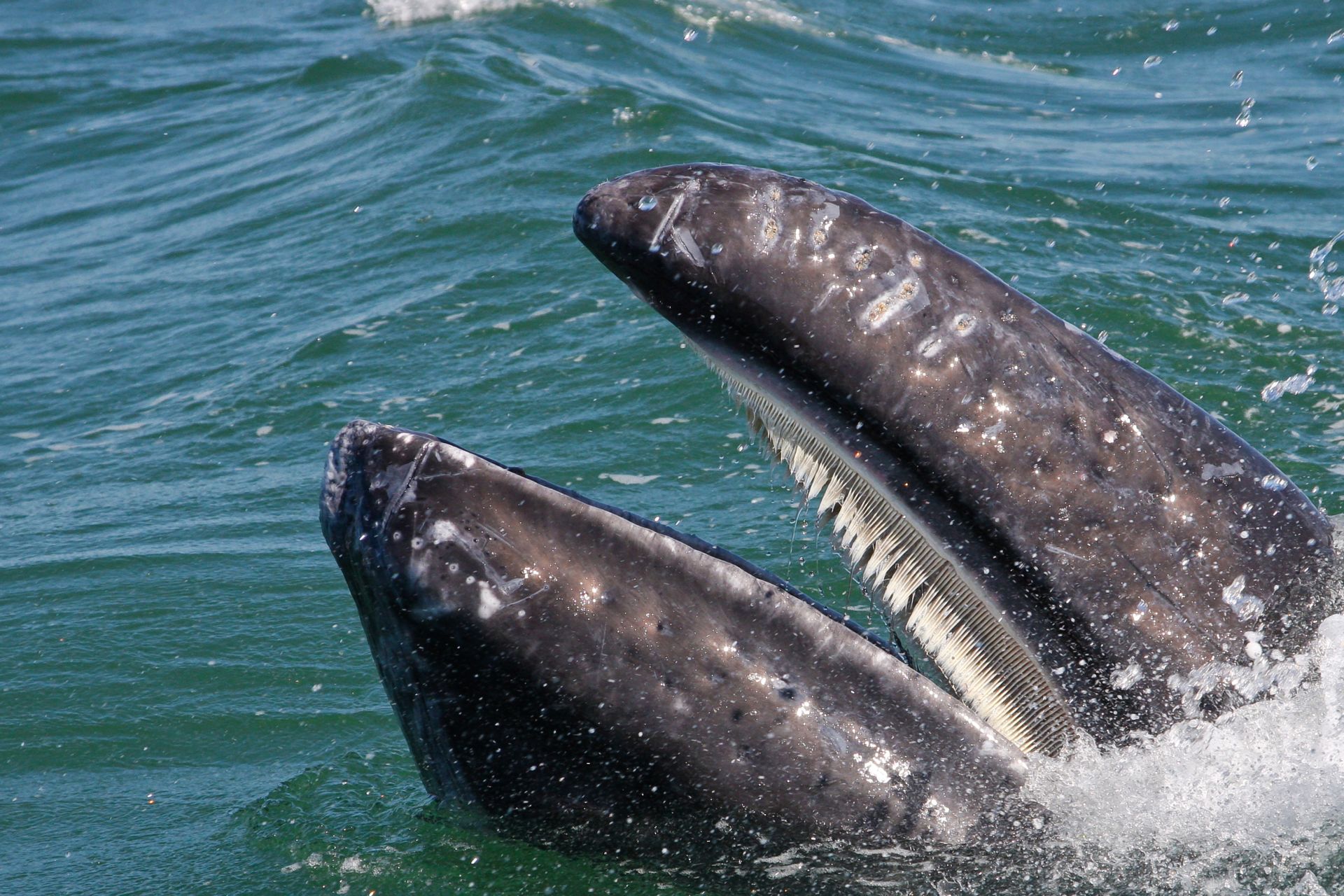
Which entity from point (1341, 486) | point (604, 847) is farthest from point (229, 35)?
point (604, 847)

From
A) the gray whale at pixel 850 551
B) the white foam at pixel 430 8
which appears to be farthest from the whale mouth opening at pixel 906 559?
the white foam at pixel 430 8

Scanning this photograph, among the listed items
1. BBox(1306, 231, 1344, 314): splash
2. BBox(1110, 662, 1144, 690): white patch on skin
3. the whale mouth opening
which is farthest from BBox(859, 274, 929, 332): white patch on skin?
BBox(1306, 231, 1344, 314): splash

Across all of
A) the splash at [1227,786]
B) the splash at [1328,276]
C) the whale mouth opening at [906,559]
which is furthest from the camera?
the splash at [1328,276]

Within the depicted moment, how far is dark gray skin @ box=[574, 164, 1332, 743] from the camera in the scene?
159 inches

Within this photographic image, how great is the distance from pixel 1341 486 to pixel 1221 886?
4.55m

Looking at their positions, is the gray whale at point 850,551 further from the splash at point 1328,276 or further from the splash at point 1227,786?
the splash at point 1328,276

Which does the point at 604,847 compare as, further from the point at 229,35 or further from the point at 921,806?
the point at 229,35

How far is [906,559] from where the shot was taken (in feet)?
14.1

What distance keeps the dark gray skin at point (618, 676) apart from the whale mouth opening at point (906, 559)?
0.62 feet

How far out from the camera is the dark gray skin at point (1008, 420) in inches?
159

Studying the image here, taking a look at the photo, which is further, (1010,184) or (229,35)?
(229,35)

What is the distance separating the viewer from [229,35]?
963 inches

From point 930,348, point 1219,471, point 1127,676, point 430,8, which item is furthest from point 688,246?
point 430,8

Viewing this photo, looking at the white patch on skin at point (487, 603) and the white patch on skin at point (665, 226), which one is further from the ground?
the white patch on skin at point (665, 226)
